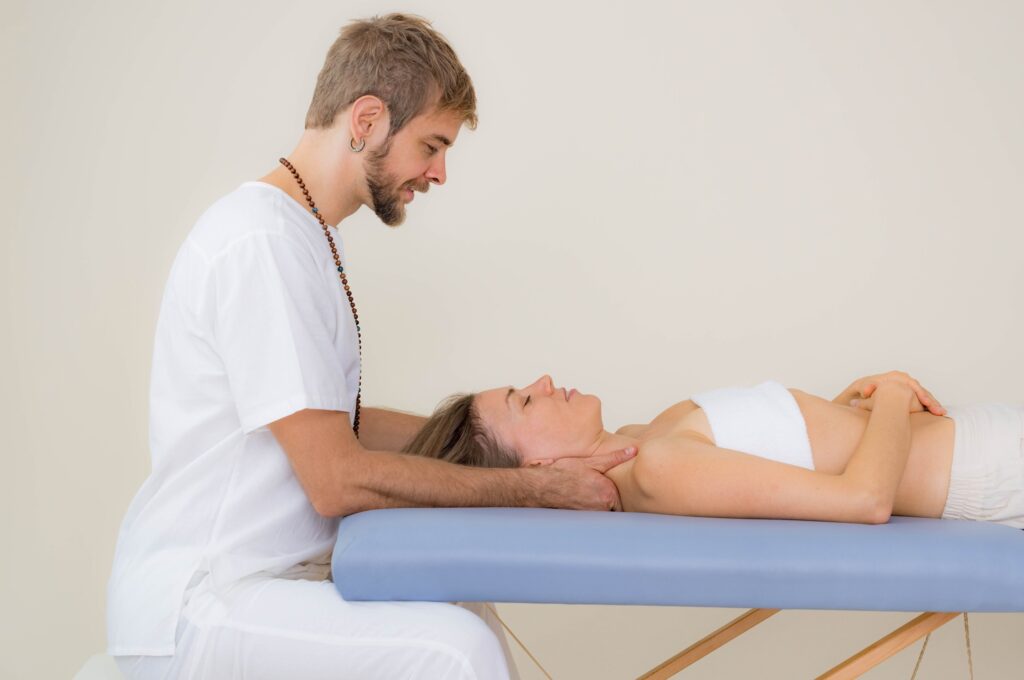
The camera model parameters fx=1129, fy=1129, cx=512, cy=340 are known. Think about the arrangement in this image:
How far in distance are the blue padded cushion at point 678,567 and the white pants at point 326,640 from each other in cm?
4

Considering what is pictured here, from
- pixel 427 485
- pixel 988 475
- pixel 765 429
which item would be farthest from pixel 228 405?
pixel 988 475

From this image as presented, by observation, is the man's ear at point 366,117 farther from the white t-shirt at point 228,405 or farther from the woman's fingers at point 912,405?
the woman's fingers at point 912,405

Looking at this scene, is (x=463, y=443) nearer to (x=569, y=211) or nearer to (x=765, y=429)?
(x=765, y=429)

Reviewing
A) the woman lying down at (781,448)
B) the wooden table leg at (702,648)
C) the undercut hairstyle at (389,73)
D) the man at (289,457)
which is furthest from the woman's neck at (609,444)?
the undercut hairstyle at (389,73)

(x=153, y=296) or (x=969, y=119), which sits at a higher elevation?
(x=969, y=119)

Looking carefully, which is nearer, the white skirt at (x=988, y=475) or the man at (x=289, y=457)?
the man at (x=289, y=457)

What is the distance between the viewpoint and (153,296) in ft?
11.0

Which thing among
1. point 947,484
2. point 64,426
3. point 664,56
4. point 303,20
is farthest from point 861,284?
point 64,426

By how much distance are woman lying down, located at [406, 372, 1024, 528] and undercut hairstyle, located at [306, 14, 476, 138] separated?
625 millimetres

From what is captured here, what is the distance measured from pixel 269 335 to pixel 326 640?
0.51 m

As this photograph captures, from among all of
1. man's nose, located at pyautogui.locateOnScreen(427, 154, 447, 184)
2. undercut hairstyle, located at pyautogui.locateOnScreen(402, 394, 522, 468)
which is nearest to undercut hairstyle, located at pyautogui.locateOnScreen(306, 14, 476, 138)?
man's nose, located at pyautogui.locateOnScreen(427, 154, 447, 184)

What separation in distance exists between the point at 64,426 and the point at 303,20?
1.41 m

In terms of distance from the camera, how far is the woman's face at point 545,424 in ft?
7.58

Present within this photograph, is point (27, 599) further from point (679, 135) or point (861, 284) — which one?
point (861, 284)
